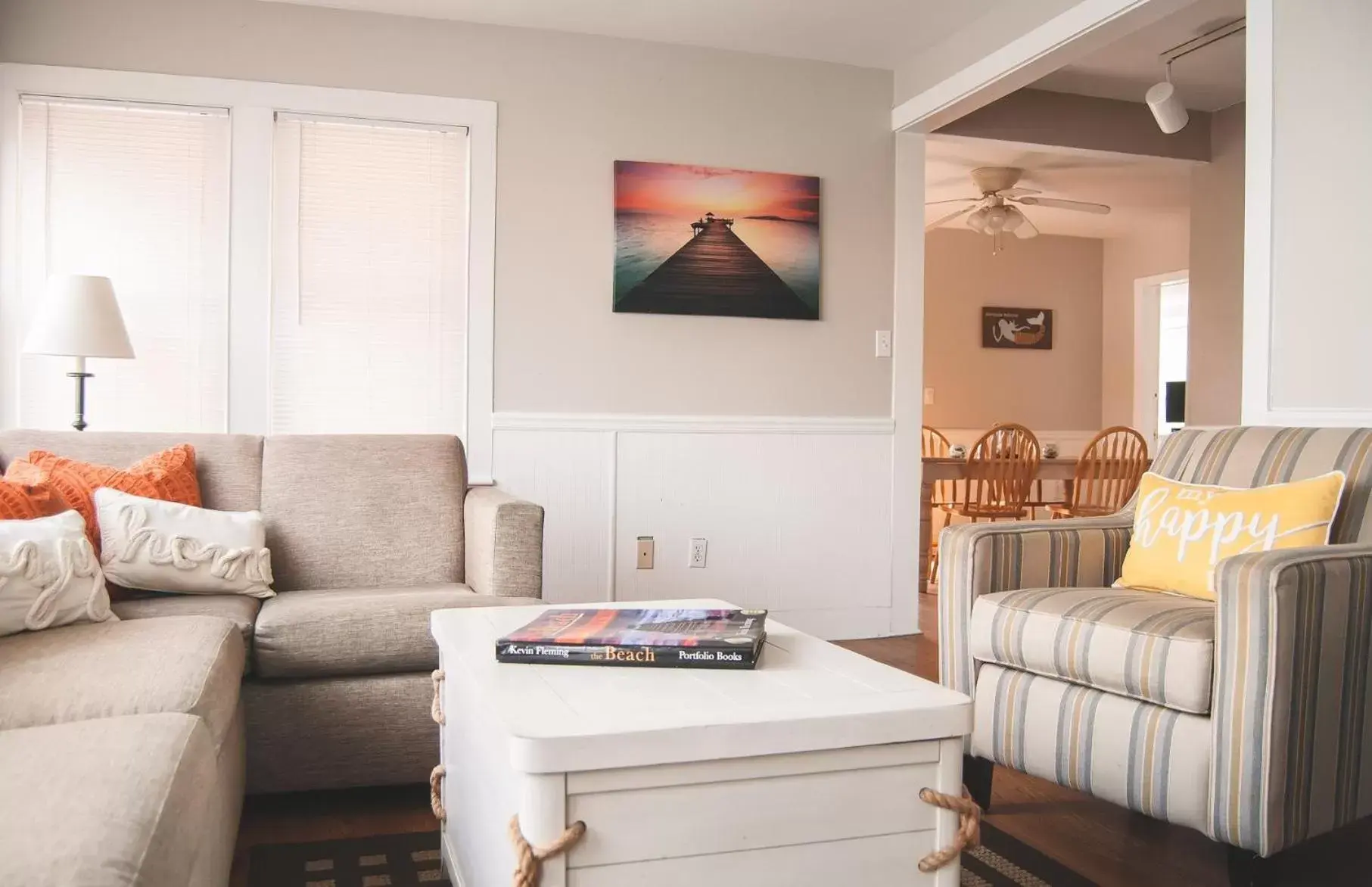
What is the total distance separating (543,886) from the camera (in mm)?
1123

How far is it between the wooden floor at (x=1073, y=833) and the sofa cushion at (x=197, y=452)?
2.69 ft

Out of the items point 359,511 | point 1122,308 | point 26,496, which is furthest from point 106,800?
point 1122,308

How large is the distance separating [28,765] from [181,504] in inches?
63.1

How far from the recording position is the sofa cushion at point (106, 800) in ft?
2.92

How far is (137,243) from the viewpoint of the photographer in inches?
140

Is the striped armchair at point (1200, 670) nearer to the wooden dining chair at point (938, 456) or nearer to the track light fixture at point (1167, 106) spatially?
the track light fixture at point (1167, 106)

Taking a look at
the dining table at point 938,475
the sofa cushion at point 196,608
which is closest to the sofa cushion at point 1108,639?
the sofa cushion at point 196,608

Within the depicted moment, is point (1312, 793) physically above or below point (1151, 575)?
below

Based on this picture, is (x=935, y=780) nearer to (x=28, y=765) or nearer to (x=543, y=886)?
(x=543, y=886)

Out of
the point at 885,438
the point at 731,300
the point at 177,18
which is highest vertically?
the point at 177,18

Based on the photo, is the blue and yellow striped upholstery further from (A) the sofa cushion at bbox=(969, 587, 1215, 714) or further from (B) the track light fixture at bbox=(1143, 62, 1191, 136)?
(B) the track light fixture at bbox=(1143, 62, 1191, 136)

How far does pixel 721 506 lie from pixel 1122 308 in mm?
5078

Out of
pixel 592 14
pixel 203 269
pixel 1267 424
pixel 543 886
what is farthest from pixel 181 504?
pixel 1267 424

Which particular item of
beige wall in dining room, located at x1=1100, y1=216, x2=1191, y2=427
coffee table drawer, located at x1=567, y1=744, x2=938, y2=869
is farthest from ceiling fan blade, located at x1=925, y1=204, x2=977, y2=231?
coffee table drawer, located at x1=567, y1=744, x2=938, y2=869
